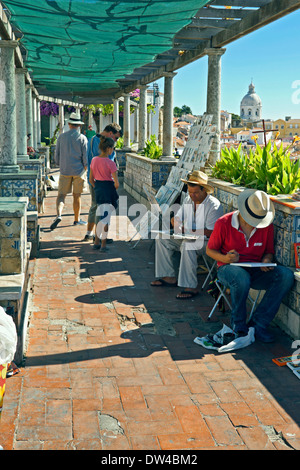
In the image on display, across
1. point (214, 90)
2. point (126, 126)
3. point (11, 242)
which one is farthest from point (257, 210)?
point (126, 126)

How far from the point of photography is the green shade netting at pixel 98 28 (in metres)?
4.50

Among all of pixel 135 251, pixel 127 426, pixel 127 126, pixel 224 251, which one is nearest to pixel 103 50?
pixel 135 251

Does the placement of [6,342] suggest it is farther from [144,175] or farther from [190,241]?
[144,175]

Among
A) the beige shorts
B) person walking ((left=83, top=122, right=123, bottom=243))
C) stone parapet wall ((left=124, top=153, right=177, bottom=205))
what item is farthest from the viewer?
stone parapet wall ((left=124, top=153, right=177, bottom=205))

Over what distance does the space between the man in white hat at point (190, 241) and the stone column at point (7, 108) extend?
8.70 ft

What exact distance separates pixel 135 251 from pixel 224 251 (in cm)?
279

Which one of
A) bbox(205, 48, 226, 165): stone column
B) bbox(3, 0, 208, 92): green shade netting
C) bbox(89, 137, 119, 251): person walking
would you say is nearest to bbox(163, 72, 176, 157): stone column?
bbox(3, 0, 208, 92): green shade netting

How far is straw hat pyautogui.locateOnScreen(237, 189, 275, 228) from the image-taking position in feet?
14.3

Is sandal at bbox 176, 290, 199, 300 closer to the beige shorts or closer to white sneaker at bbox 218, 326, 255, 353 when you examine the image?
white sneaker at bbox 218, 326, 255, 353

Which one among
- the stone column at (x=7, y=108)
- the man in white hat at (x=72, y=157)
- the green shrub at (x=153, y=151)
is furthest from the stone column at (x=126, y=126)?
the stone column at (x=7, y=108)

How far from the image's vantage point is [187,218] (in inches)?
220

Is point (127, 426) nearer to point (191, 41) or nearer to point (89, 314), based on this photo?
point (89, 314)

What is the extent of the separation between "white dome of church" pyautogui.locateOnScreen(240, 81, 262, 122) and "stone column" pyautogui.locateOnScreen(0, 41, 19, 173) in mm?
147570

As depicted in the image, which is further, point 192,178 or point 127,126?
point 127,126
